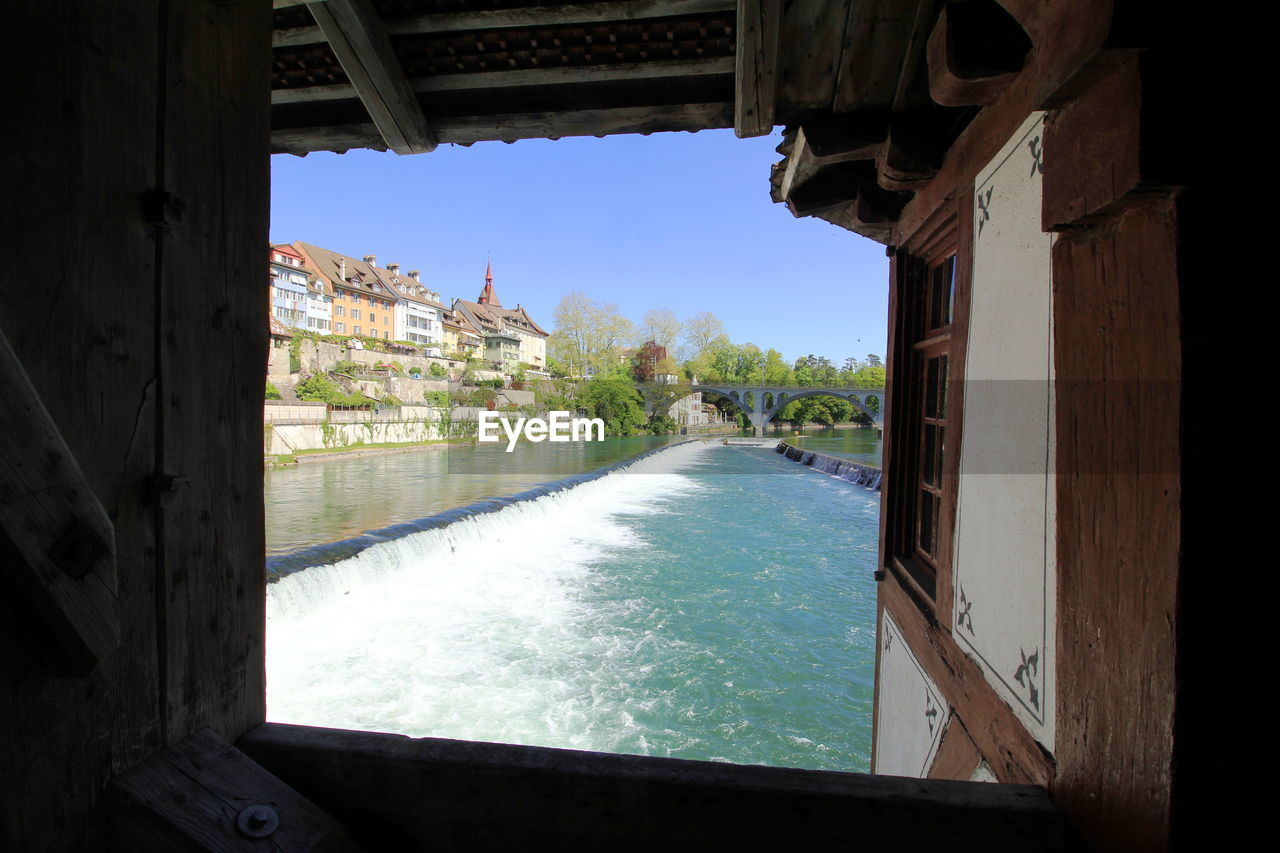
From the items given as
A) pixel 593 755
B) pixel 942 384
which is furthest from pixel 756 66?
pixel 593 755

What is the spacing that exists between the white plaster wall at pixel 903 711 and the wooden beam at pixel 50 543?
2273mm

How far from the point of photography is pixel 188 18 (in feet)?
3.84

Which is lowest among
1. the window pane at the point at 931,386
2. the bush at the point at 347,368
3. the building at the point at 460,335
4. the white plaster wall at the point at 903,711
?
the white plaster wall at the point at 903,711

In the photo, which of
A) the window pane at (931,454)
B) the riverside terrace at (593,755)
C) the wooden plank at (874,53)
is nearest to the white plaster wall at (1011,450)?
the riverside terrace at (593,755)

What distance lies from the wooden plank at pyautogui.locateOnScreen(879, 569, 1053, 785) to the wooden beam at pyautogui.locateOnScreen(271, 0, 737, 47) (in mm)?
2082

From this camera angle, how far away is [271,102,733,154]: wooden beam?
2.21 metres

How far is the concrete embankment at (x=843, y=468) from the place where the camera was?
19.9m

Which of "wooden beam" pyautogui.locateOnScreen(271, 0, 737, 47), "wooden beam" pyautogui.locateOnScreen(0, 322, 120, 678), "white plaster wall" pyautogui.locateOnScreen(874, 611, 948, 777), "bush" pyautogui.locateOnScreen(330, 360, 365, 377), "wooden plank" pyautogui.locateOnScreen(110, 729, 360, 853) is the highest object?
"bush" pyautogui.locateOnScreen(330, 360, 365, 377)

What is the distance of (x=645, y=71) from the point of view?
2.06 metres

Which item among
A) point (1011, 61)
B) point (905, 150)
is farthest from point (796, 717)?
point (1011, 61)

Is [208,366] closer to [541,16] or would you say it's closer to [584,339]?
[541,16]

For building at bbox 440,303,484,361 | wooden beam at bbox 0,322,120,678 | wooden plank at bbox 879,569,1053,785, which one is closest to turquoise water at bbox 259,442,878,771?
wooden plank at bbox 879,569,1053,785

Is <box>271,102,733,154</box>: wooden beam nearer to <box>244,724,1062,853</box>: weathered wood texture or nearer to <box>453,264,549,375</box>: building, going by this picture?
<box>244,724,1062,853</box>: weathered wood texture

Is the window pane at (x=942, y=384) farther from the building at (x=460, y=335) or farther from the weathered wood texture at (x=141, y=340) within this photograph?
the building at (x=460, y=335)
